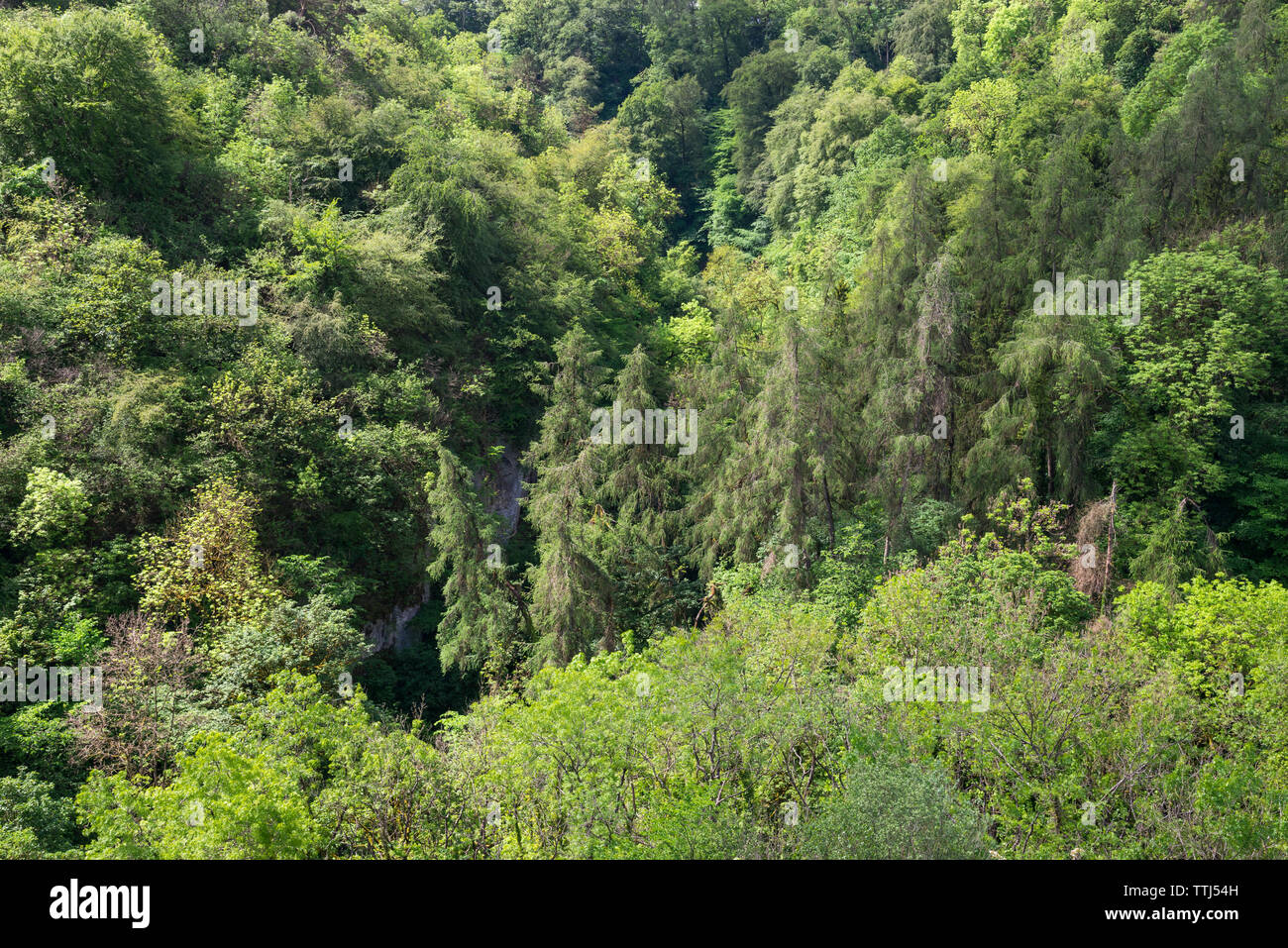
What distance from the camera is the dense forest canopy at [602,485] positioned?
13.9 metres

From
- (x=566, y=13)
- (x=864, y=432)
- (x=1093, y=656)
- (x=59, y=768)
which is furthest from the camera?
(x=566, y=13)

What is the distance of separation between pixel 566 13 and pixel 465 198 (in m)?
45.3

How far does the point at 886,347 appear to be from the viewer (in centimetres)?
2680

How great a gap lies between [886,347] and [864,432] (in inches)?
116

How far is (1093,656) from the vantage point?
54.2 feet

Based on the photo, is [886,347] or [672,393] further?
[672,393]

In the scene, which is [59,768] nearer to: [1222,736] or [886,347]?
[1222,736]

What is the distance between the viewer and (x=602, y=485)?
29.2 metres

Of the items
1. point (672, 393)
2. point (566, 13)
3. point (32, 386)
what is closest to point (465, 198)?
point (672, 393)

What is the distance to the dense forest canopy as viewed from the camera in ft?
45.5

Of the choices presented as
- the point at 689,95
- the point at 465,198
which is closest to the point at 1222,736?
the point at 465,198
